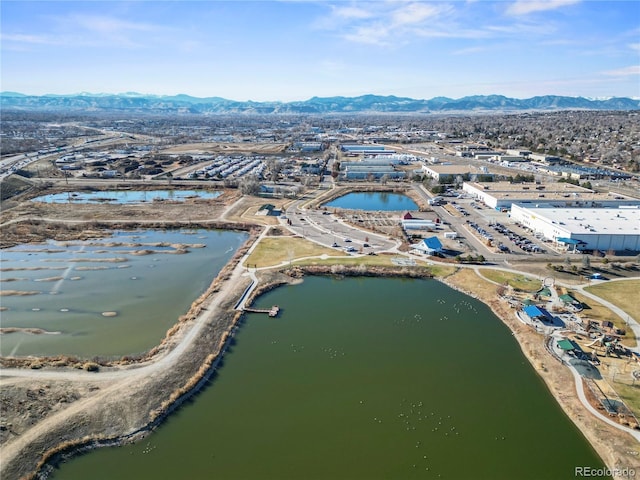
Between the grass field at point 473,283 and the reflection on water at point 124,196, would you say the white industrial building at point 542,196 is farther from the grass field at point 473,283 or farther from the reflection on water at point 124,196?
the reflection on water at point 124,196

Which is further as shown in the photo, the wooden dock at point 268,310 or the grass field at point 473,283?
the grass field at point 473,283

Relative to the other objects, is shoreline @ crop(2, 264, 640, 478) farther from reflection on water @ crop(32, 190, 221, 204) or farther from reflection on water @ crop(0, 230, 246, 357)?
reflection on water @ crop(32, 190, 221, 204)

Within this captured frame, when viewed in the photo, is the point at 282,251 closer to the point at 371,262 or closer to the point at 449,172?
the point at 371,262

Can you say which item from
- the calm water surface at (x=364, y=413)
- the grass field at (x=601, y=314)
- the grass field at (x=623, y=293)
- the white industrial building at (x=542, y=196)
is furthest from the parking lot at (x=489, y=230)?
the calm water surface at (x=364, y=413)

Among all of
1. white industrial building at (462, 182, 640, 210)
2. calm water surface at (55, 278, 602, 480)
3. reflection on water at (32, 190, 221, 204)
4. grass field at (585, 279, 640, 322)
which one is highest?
white industrial building at (462, 182, 640, 210)

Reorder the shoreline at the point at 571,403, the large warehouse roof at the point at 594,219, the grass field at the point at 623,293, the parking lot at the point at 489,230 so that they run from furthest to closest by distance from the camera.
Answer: the large warehouse roof at the point at 594,219, the parking lot at the point at 489,230, the grass field at the point at 623,293, the shoreline at the point at 571,403

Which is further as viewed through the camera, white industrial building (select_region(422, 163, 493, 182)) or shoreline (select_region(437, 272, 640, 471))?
white industrial building (select_region(422, 163, 493, 182))

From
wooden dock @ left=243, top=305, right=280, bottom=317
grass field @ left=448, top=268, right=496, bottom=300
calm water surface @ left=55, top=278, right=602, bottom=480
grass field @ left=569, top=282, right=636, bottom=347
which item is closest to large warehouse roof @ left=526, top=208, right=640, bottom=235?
grass field @ left=569, top=282, right=636, bottom=347

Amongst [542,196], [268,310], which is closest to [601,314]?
[268,310]
